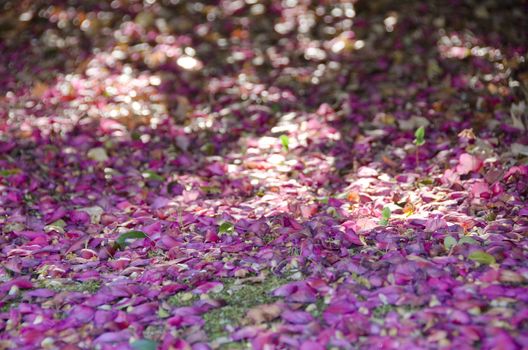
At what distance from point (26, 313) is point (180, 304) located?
0.61 metres

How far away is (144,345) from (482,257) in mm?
1345

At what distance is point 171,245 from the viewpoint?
3139mm

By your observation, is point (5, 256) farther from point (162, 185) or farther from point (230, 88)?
point (230, 88)

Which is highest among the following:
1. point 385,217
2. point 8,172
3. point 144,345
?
point 144,345

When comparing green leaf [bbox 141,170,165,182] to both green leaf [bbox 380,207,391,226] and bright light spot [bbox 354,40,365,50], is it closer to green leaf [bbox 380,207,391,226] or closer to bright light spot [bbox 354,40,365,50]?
green leaf [bbox 380,207,391,226]

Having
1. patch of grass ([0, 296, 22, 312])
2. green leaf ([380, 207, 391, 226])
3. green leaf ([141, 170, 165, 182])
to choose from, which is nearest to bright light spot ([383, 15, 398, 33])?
green leaf ([141, 170, 165, 182])

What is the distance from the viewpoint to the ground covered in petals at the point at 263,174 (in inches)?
99.3

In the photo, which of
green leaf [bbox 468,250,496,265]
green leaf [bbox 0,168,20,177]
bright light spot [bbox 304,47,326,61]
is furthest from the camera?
bright light spot [bbox 304,47,326,61]

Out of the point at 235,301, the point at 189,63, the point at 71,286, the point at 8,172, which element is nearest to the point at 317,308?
the point at 235,301

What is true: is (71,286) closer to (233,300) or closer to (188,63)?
(233,300)

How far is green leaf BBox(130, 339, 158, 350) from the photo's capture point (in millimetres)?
2354

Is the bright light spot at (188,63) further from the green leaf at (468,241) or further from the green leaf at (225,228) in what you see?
the green leaf at (468,241)

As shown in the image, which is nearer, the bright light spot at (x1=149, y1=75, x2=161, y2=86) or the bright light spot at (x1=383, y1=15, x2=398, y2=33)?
the bright light spot at (x1=149, y1=75, x2=161, y2=86)

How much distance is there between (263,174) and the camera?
13.8 feet
